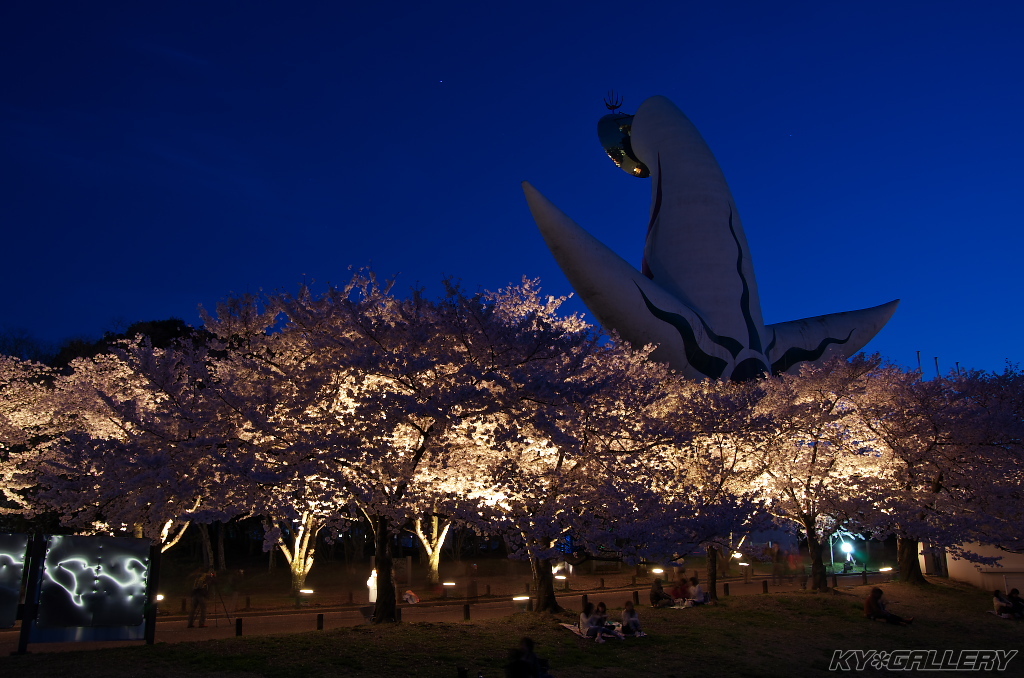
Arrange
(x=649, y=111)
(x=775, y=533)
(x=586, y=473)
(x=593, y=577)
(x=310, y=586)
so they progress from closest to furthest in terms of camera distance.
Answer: (x=586, y=473), (x=310, y=586), (x=593, y=577), (x=775, y=533), (x=649, y=111)

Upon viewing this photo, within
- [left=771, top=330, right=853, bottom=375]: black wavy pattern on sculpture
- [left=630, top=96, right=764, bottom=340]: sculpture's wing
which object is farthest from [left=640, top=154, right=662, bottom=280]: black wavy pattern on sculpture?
[left=771, top=330, right=853, bottom=375]: black wavy pattern on sculpture

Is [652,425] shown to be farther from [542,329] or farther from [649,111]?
[649,111]

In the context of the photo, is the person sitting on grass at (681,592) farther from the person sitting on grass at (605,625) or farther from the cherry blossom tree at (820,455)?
the person sitting on grass at (605,625)

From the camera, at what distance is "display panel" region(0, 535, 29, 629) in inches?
447

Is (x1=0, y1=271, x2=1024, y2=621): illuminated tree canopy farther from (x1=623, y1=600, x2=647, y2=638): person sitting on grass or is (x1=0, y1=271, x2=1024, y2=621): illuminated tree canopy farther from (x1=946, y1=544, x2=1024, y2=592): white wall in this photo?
(x1=946, y1=544, x2=1024, y2=592): white wall

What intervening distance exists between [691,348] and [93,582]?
30.7 m

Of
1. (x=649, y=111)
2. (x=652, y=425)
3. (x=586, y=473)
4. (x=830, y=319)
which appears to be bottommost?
(x=586, y=473)

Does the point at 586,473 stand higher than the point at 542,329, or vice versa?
Answer: the point at 542,329

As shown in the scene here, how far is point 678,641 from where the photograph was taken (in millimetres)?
14852

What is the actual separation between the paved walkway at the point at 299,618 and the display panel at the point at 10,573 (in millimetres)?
1245

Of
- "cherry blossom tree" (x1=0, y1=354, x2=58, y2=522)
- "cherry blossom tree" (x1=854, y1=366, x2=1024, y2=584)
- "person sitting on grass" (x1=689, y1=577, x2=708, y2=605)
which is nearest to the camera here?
"person sitting on grass" (x1=689, y1=577, x2=708, y2=605)

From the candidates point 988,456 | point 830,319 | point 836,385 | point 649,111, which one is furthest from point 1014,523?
point 649,111

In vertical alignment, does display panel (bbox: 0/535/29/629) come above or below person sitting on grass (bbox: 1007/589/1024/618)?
above

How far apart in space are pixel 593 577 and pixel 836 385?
1377 centimetres
